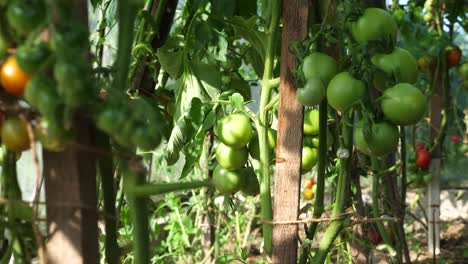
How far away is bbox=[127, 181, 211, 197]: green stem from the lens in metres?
0.49

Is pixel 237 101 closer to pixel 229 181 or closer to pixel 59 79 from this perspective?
pixel 229 181

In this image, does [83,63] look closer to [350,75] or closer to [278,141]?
[350,75]

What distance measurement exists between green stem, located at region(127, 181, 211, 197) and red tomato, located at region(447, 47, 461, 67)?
2.23 m

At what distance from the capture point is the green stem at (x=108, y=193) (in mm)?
511

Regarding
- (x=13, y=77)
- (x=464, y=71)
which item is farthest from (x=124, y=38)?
(x=464, y=71)

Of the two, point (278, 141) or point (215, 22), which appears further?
point (215, 22)

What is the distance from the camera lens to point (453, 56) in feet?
8.35

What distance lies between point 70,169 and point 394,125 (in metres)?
0.38

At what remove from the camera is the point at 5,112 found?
475 mm

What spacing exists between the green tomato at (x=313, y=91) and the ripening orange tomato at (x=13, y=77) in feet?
1.27

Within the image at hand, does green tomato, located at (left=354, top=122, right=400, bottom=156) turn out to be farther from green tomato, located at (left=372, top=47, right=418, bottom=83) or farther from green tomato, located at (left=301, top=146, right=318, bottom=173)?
green tomato, located at (left=301, top=146, right=318, bottom=173)

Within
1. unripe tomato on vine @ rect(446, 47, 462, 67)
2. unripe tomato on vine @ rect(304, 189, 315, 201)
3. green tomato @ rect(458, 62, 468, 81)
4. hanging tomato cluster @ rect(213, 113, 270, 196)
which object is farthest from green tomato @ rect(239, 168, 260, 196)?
unripe tomato on vine @ rect(304, 189, 315, 201)

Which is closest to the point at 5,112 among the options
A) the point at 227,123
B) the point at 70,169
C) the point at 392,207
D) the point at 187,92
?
the point at 70,169

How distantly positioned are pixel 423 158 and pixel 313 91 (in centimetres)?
202
